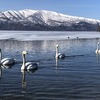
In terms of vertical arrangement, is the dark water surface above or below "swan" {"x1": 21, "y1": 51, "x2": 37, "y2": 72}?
below

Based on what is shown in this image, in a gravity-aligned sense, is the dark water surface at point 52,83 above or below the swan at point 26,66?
below

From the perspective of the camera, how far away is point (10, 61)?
49.8 m

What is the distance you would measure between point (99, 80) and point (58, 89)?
6155mm

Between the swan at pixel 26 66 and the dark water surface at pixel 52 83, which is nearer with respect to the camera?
the dark water surface at pixel 52 83

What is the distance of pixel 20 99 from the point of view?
28.6m

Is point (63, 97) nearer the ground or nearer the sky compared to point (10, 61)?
nearer the ground

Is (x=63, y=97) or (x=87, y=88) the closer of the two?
(x=63, y=97)

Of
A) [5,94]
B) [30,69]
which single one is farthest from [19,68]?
[5,94]

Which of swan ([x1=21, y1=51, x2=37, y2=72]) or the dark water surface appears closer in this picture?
the dark water surface

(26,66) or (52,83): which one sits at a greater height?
(26,66)

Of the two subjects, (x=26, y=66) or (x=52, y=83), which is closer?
(x=52, y=83)

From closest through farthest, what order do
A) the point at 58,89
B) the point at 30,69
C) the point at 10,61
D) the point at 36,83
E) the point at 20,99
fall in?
the point at 20,99 < the point at 58,89 < the point at 36,83 < the point at 30,69 < the point at 10,61

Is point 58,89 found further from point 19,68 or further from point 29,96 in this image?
point 19,68

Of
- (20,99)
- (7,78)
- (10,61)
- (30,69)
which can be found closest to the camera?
(20,99)
